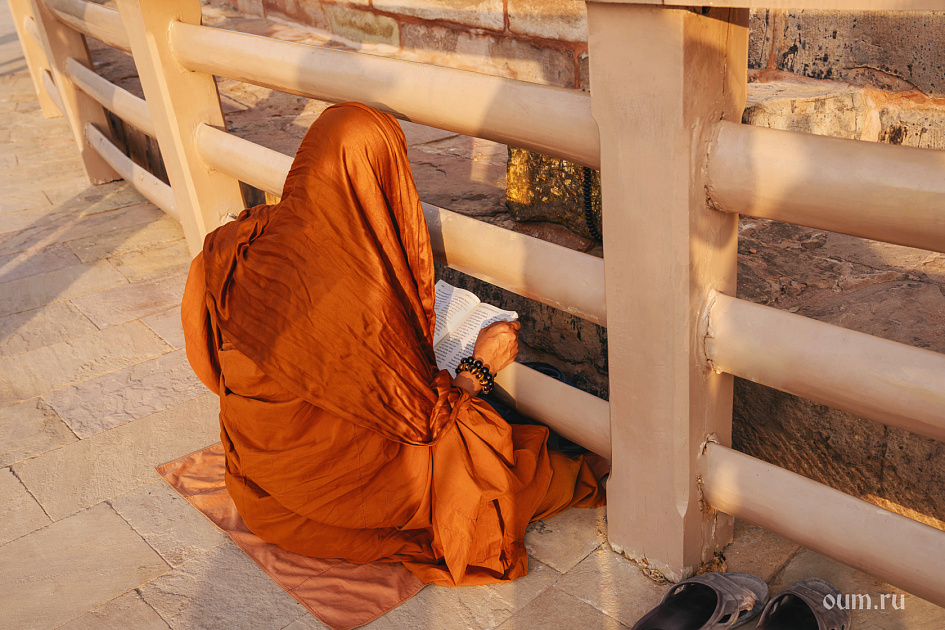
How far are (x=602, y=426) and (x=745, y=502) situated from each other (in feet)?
1.26

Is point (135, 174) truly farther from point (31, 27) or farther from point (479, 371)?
point (479, 371)

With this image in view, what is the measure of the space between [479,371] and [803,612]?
3.03 ft

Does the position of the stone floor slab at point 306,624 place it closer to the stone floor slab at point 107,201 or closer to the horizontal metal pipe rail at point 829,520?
the horizontal metal pipe rail at point 829,520

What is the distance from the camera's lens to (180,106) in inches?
122

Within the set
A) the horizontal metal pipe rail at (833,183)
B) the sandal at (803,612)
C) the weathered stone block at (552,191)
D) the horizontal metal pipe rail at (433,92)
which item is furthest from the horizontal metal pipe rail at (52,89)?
the sandal at (803,612)

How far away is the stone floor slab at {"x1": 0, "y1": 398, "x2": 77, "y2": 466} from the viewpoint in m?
2.59

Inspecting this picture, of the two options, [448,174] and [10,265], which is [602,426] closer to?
[448,174]

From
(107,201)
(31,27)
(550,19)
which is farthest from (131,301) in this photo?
(31,27)

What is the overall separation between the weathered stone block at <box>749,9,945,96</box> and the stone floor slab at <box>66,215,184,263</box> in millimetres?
3119

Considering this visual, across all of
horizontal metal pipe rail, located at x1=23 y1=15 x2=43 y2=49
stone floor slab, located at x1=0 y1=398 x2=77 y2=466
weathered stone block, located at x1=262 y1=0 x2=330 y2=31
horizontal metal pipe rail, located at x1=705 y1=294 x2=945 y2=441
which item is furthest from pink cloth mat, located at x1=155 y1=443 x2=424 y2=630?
horizontal metal pipe rail, located at x1=23 y1=15 x2=43 y2=49

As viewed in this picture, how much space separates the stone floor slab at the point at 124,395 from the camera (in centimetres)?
275

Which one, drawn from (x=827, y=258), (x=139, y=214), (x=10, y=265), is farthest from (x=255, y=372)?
(x=139, y=214)

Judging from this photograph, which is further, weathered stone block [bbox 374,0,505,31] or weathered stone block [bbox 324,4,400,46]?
weathered stone block [bbox 324,4,400,46]

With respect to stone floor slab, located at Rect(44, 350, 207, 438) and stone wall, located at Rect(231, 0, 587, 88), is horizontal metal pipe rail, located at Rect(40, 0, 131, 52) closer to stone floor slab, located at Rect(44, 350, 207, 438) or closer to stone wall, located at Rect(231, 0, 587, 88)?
stone floor slab, located at Rect(44, 350, 207, 438)
